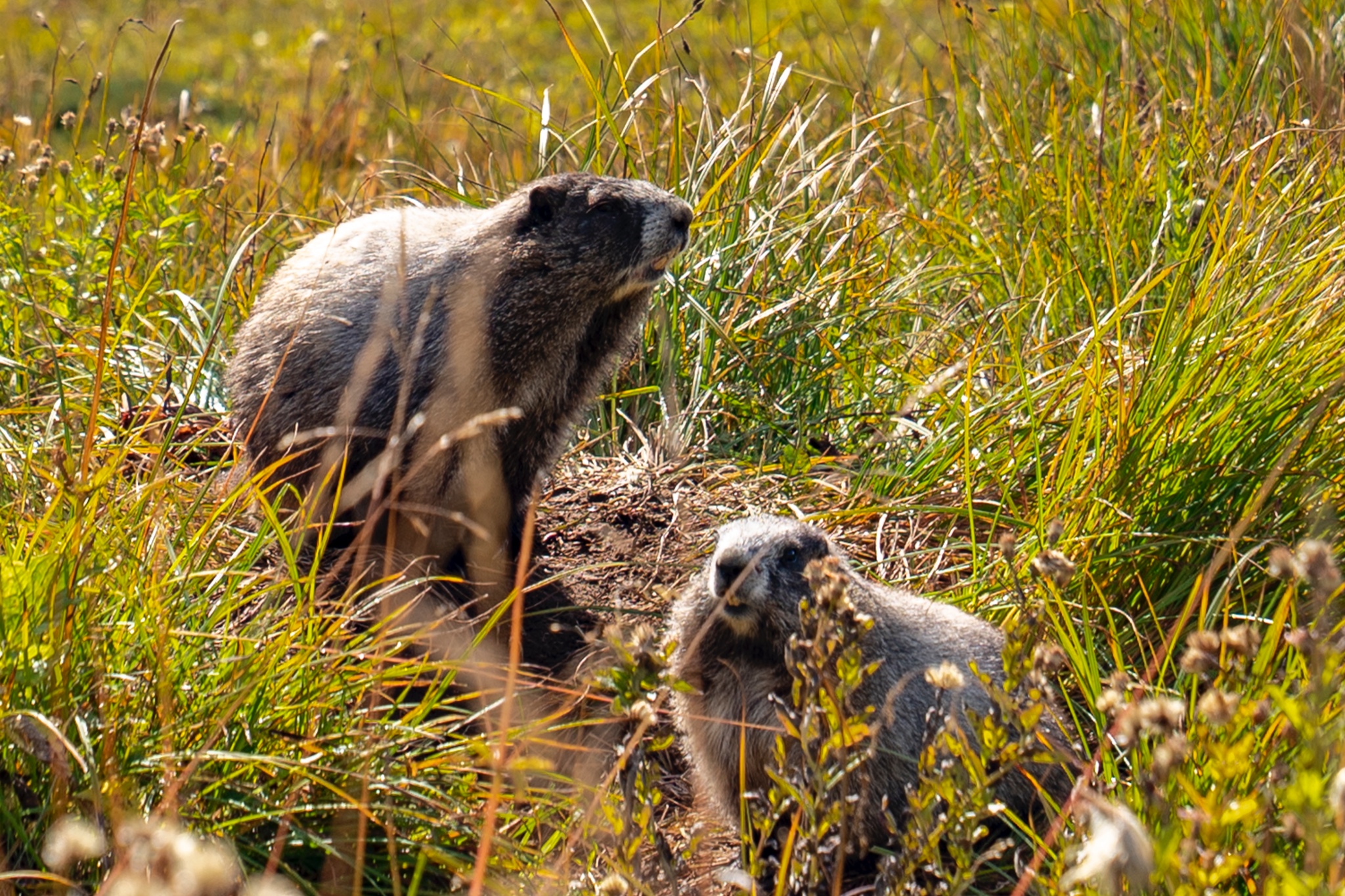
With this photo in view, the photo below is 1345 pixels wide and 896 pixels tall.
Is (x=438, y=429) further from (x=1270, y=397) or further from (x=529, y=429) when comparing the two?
(x=1270, y=397)

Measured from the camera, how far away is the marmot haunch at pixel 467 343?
4.18m

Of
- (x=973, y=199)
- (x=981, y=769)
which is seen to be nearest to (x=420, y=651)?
(x=981, y=769)

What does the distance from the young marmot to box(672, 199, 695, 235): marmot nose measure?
1219 mm

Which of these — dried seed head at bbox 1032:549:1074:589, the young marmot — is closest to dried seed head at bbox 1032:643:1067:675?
dried seed head at bbox 1032:549:1074:589

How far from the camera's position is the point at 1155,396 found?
363cm

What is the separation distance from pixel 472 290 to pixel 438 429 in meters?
→ 0.45

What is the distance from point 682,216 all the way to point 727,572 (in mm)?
1463

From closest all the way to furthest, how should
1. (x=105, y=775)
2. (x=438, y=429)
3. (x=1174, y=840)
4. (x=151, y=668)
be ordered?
(x=1174, y=840), (x=105, y=775), (x=151, y=668), (x=438, y=429)

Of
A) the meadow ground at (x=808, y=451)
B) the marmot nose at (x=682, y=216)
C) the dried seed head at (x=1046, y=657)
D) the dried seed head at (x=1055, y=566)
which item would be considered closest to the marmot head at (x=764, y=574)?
the meadow ground at (x=808, y=451)

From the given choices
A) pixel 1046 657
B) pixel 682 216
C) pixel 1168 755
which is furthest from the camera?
pixel 682 216

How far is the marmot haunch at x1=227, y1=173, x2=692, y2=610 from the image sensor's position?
418 cm

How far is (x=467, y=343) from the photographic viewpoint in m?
4.24

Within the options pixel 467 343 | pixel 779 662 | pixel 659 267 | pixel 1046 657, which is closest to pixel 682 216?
pixel 659 267

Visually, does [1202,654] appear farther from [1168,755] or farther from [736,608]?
[736,608]
